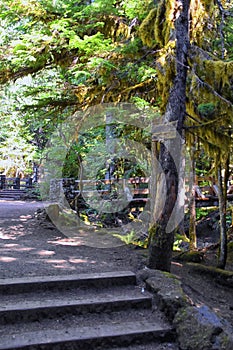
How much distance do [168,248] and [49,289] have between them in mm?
1912

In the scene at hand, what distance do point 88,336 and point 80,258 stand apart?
264 centimetres

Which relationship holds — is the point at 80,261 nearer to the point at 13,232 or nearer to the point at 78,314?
the point at 78,314

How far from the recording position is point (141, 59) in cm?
663

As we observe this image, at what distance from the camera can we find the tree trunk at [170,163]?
514 centimetres

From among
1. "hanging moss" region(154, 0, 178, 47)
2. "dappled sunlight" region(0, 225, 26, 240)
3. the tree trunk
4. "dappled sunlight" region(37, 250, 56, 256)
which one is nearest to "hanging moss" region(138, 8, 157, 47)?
"hanging moss" region(154, 0, 178, 47)

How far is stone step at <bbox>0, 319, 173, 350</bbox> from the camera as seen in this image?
3.31m

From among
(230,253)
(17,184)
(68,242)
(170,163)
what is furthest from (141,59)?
(17,184)

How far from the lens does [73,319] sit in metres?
→ 3.84

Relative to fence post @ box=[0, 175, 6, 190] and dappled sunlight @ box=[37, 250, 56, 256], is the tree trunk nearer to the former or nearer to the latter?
dappled sunlight @ box=[37, 250, 56, 256]

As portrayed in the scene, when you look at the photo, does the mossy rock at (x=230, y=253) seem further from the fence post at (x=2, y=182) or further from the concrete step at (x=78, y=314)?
the fence post at (x=2, y=182)

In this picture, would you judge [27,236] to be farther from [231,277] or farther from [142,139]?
[231,277]

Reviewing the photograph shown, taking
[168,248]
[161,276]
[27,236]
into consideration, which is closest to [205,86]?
[168,248]

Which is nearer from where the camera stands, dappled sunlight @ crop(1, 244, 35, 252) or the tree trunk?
the tree trunk

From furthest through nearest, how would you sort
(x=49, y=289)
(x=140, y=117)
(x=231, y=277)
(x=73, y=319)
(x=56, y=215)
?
1. (x=56, y=215)
2. (x=140, y=117)
3. (x=231, y=277)
4. (x=49, y=289)
5. (x=73, y=319)
